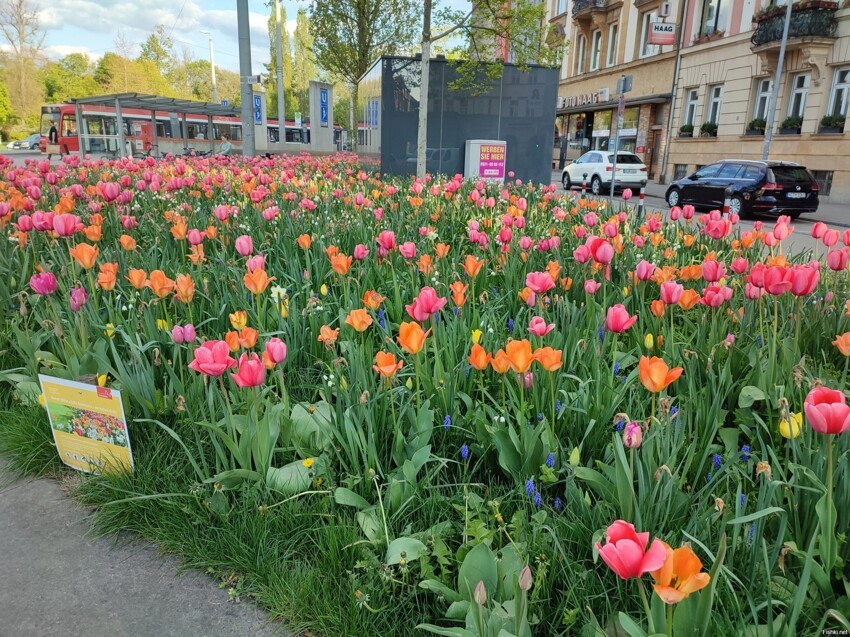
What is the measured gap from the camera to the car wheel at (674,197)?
1802 centimetres

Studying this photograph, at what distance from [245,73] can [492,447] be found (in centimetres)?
1262

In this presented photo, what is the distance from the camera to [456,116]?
50.4 feet

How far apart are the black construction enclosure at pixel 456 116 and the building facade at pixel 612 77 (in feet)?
47.1

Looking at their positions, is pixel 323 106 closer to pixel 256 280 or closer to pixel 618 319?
pixel 256 280

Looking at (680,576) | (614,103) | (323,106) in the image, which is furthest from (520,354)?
(614,103)

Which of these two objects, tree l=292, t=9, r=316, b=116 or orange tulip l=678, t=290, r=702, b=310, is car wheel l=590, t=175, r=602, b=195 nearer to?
orange tulip l=678, t=290, r=702, b=310

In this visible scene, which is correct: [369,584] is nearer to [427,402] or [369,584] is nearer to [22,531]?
[427,402]

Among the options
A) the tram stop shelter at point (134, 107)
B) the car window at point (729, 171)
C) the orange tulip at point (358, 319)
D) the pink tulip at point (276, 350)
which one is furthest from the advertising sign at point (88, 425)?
the car window at point (729, 171)

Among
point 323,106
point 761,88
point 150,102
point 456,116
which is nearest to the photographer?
point 456,116

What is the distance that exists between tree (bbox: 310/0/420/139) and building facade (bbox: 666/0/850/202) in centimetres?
1229

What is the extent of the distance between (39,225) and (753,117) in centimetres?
2624

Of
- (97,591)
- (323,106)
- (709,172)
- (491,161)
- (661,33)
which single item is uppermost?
(661,33)

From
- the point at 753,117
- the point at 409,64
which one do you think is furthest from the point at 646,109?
the point at 409,64

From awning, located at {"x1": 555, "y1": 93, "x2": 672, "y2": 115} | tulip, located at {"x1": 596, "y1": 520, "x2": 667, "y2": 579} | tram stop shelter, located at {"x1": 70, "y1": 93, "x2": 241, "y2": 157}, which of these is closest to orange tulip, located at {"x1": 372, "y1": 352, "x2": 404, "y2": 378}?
tulip, located at {"x1": 596, "y1": 520, "x2": 667, "y2": 579}
